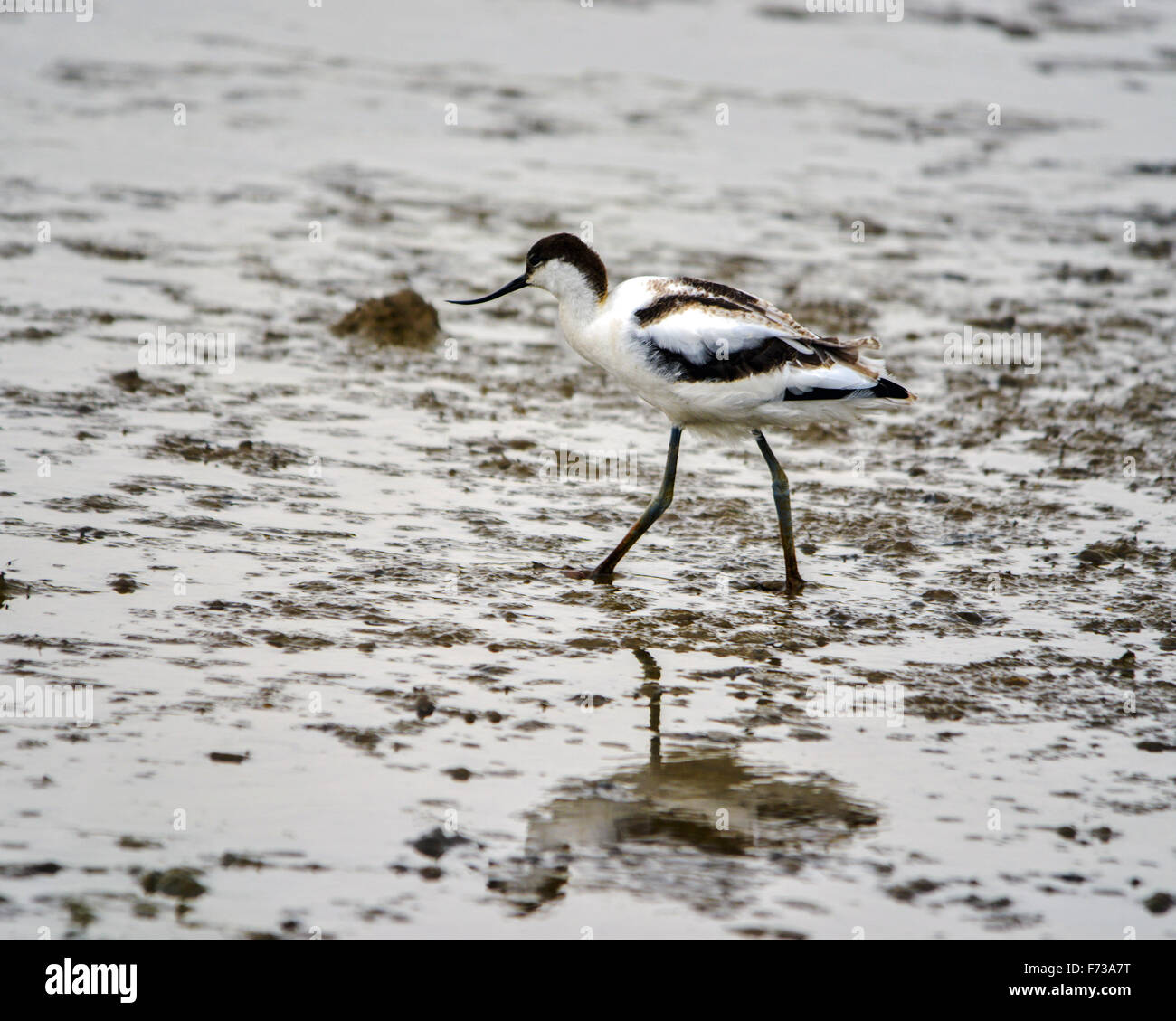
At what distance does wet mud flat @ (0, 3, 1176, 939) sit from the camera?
4.28 meters

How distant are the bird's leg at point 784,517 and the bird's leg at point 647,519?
0.33 m

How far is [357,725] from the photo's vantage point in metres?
4.91

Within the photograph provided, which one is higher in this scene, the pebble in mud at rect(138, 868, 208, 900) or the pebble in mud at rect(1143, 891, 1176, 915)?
the pebble in mud at rect(138, 868, 208, 900)

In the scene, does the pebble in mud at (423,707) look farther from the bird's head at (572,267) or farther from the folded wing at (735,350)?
the bird's head at (572,267)

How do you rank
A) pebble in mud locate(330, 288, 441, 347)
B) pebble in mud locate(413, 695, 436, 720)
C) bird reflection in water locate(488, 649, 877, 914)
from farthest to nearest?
pebble in mud locate(330, 288, 441, 347) < pebble in mud locate(413, 695, 436, 720) < bird reflection in water locate(488, 649, 877, 914)

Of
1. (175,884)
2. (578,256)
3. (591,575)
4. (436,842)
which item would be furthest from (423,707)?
(578,256)

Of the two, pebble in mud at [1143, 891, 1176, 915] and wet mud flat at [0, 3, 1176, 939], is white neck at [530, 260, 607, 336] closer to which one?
wet mud flat at [0, 3, 1176, 939]

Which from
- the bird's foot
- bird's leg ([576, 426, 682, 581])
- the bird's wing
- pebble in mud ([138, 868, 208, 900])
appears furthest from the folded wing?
pebble in mud ([138, 868, 208, 900])

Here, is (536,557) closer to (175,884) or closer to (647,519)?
(647,519)

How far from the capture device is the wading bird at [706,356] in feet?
20.0

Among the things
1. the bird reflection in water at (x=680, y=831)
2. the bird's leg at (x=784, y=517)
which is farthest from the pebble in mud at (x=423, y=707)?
the bird's leg at (x=784, y=517)

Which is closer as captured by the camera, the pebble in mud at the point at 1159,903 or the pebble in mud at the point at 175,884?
the pebble in mud at the point at 175,884

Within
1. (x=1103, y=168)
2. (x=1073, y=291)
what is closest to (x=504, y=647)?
(x=1073, y=291)
